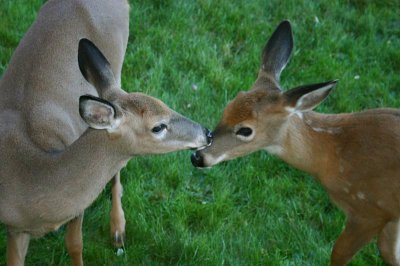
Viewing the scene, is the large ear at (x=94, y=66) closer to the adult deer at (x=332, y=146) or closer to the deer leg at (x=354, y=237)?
the adult deer at (x=332, y=146)

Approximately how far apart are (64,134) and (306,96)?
1.57m

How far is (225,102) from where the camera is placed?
6.54 metres

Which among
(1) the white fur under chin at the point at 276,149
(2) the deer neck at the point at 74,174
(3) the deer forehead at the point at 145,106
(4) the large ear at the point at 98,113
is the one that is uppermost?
(4) the large ear at the point at 98,113

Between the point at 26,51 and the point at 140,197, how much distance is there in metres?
1.38

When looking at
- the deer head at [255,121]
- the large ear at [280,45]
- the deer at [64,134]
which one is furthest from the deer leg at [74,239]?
the large ear at [280,45]

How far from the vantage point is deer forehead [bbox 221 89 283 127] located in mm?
4977

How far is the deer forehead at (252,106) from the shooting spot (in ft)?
16.3

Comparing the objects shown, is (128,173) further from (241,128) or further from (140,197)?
(241,128)

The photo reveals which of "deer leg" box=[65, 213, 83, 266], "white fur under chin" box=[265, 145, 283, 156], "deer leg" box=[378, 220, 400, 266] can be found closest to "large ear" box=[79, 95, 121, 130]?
"deer leg" box=[65, 213, 83, 266]

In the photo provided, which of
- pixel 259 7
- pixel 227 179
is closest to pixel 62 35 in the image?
pixel 227 179

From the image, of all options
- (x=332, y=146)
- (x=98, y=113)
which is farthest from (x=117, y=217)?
(x=332, y=146)

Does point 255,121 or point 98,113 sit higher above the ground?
point 98,113

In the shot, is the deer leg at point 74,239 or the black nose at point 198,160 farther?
the black nose at point 198,160

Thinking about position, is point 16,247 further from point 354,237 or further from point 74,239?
point 354,237
